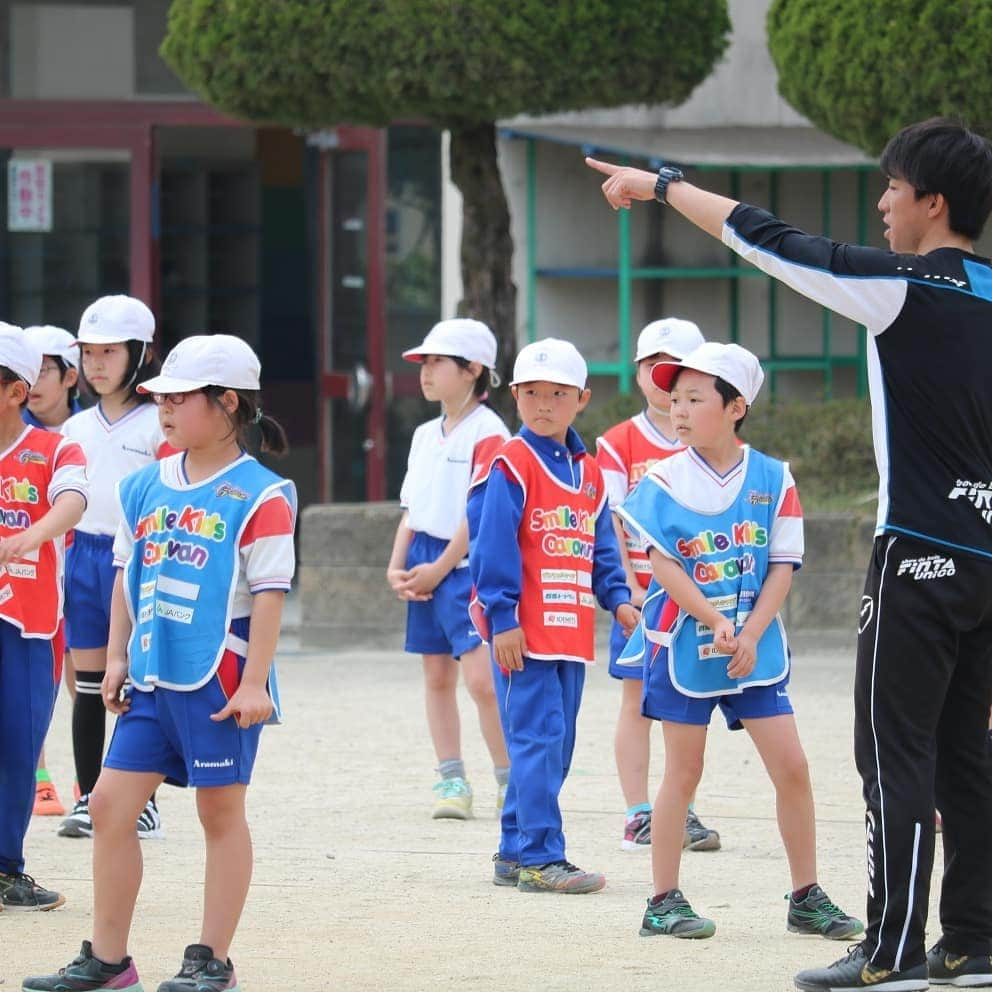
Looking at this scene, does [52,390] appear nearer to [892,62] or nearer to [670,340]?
[670,340]

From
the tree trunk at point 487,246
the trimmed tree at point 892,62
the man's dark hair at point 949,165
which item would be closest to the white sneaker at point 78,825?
the man's dark hair at point 949,165

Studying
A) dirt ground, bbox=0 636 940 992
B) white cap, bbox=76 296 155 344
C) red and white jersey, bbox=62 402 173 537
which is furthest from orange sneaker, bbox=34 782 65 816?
white cap, bbox=76 296 155 344

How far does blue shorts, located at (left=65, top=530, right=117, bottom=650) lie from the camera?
6449mm

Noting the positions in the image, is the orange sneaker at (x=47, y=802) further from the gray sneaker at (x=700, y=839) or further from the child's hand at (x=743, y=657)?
the child's hand at (x=743, y=657)

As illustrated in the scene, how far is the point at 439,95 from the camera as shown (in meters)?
10.6

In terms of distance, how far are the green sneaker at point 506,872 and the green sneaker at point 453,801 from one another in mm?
1019

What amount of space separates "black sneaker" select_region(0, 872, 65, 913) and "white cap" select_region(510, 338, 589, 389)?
6.40ft

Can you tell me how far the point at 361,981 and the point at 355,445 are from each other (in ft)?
28.7

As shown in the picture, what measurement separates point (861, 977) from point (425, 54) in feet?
23.1

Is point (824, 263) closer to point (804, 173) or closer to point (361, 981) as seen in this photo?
point (361, 981)

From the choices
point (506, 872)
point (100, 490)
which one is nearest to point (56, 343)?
point (100, 490)

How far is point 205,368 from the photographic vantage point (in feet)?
15.7

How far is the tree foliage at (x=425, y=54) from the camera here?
34.6ft

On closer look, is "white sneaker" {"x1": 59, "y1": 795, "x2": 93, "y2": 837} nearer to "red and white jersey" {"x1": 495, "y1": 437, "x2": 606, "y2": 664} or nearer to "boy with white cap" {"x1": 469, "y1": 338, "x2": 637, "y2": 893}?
"boy with white cap" {"x1": 469, "y1": 338, "x2": 637, "y2": 893}
